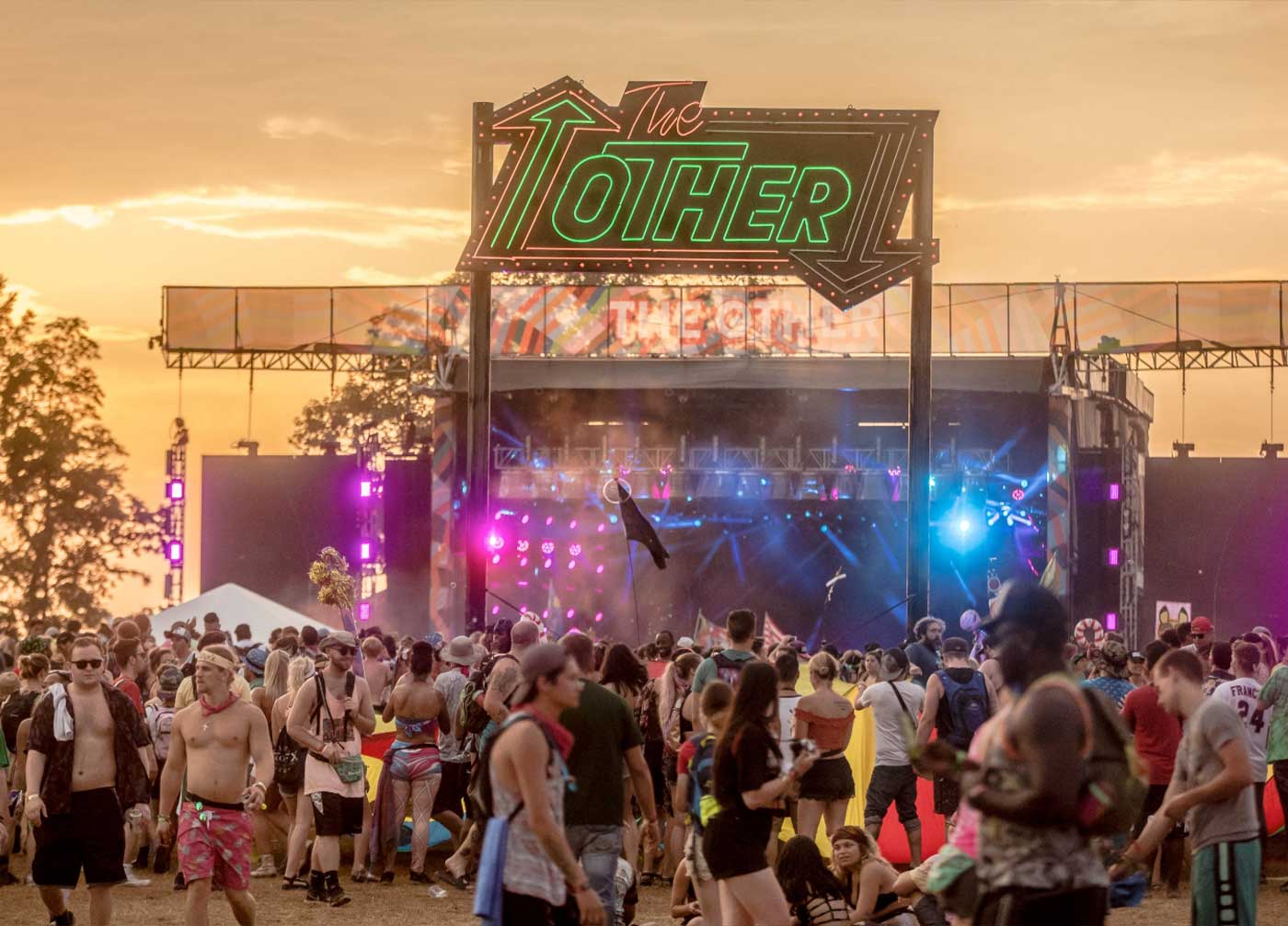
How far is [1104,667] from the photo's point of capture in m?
13.3

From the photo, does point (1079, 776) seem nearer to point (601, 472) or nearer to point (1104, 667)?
point (1104, 667)

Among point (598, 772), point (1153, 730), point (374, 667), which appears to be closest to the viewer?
point (598, 772)

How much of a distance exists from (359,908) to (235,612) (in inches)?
626

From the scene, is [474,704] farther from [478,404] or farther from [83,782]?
[478,404]

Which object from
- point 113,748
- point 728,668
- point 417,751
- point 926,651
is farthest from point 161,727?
point 926,651

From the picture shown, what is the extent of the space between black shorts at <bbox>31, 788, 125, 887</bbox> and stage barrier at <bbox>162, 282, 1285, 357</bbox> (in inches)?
1030

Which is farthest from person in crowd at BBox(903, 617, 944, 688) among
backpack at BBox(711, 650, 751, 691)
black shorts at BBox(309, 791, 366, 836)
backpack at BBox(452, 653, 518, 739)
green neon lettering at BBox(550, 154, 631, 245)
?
green neon lettering at BBox(550, 154, 631, 245)

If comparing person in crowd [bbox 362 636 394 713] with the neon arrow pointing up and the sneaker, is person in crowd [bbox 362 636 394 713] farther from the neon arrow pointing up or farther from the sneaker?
the neon arrow pointing up

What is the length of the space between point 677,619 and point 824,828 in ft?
86.8

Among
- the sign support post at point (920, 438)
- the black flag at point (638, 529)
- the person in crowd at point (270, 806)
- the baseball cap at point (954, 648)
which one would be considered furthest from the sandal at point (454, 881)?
the black flag at point (638, 529)

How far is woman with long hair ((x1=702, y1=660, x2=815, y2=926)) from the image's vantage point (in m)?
7.86

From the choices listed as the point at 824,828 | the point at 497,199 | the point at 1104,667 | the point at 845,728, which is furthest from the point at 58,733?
the point at 497,199

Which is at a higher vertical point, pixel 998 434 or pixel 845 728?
pixel 998 434

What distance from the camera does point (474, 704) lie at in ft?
41.9
